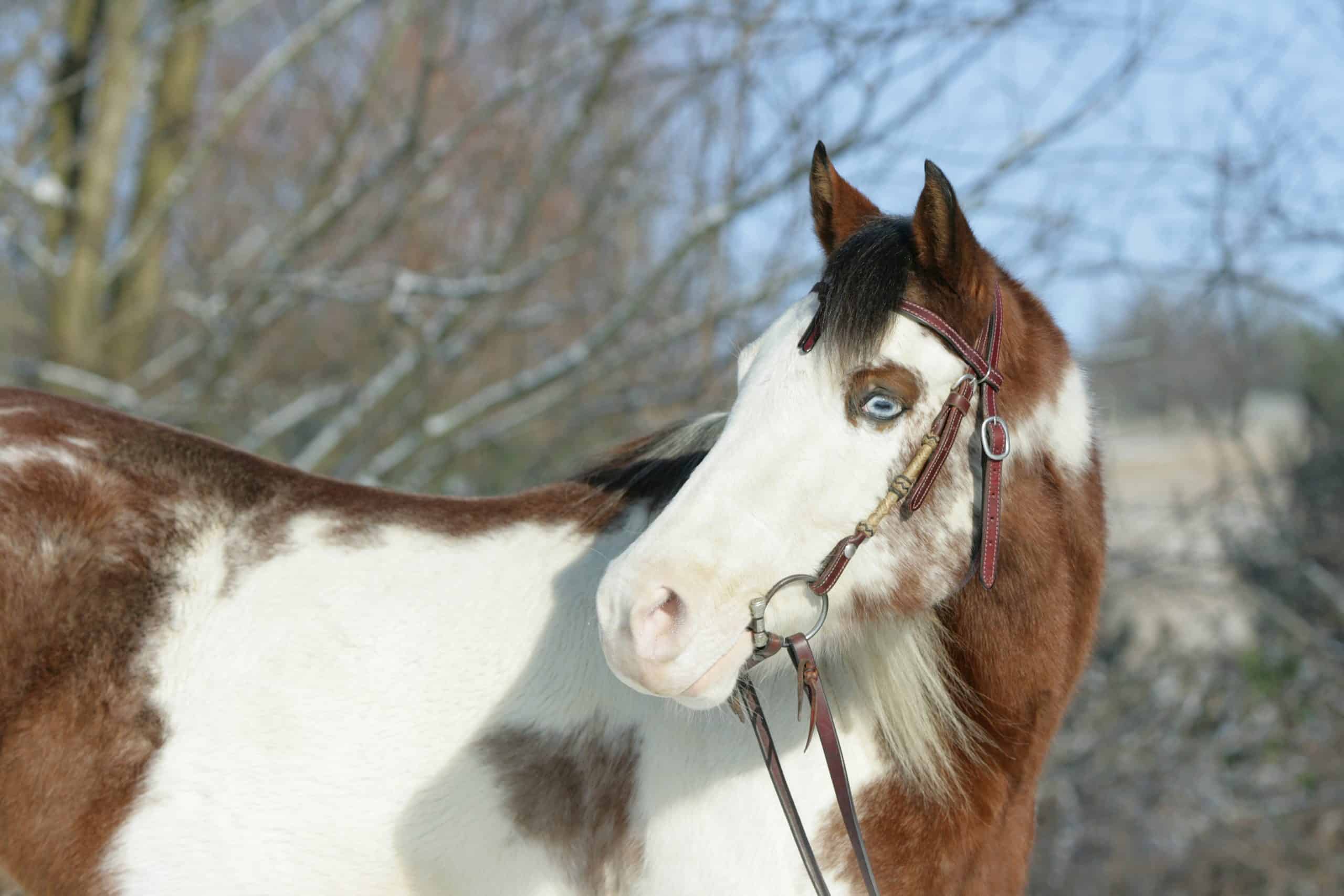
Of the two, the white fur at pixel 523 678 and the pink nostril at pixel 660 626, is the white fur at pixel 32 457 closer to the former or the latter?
the white fur at pixel 523 678

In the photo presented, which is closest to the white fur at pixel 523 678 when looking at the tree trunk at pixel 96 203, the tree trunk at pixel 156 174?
the tree trunk at pixel 96 203

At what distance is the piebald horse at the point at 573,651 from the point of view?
201 cm

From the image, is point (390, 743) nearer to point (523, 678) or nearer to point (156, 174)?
point (523, 678)

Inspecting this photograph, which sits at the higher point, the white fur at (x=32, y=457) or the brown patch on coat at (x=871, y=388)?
the brown patch on coat at (x=871, y=388)

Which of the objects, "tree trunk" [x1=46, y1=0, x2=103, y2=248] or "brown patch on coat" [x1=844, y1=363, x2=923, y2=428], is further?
"tree trunk" [x1=46, y1=0, x2=103, y2=248]

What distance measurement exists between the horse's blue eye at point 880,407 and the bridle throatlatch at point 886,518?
0.25 feet

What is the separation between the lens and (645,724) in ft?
7.23

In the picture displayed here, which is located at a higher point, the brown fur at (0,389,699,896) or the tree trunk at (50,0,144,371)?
the tree trunk at (50,0,144,371)

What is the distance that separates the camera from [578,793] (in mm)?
2207

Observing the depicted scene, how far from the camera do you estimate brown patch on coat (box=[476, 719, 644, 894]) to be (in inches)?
84.7

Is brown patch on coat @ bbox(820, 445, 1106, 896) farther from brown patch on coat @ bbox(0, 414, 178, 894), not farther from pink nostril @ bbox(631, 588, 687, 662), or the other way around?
brown patch on coat @ bbox(0, 414, 178, 894)

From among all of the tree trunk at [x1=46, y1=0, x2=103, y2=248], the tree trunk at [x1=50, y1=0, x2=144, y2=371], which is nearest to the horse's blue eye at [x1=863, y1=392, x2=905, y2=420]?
the tree trunk at [x1=50, y1=0, x2=144, y2=371]

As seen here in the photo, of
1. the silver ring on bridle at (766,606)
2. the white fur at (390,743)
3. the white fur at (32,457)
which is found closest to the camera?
the silver ring on bridle at (766,606)

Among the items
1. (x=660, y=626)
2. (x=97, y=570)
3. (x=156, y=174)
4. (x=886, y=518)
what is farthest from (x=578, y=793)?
(x=156, y=174)
